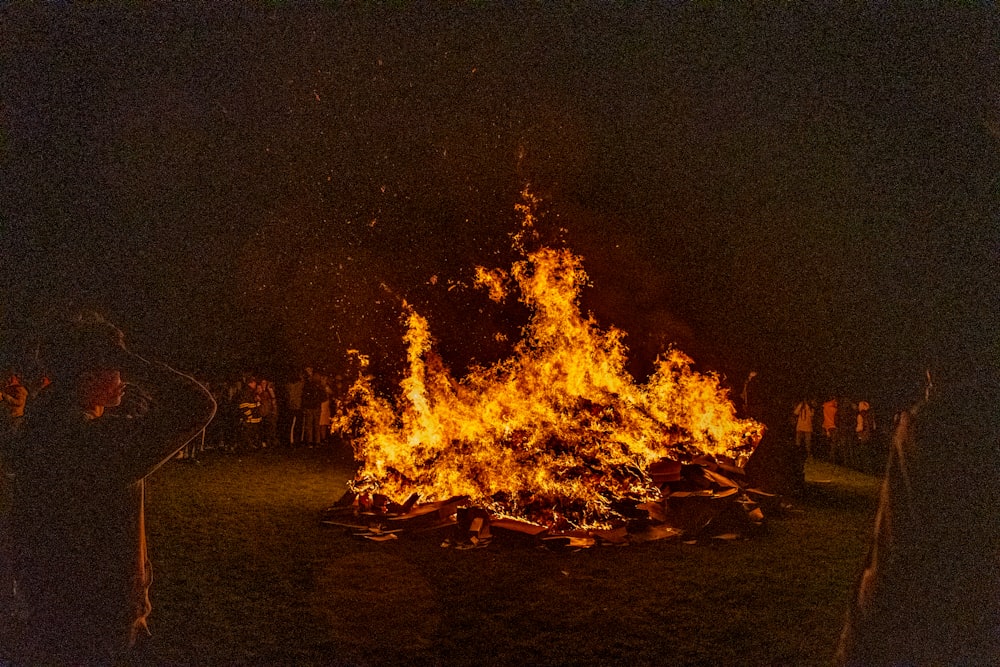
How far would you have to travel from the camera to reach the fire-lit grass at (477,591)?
3.46 m

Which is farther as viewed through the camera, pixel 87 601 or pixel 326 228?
pixel 326 228

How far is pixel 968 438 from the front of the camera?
7.70ft

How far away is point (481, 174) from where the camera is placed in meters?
4.37

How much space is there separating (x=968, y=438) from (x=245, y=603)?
146 inches

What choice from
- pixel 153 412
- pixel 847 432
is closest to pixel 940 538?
pixel 847 432

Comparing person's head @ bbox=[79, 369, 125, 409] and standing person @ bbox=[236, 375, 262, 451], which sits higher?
person's head @ bbox=[79, 369, 125, 409]

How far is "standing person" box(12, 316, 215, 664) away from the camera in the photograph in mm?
2742

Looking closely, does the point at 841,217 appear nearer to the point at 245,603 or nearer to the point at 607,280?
the point at 607,280

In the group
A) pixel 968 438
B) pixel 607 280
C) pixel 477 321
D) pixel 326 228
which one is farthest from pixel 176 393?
pixel 968 438

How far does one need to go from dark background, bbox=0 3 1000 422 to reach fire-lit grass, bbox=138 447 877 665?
105 cm

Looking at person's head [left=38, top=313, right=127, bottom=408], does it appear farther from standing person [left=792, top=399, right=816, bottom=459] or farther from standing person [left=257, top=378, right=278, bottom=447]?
standing person [left=792, top=399, right=816, bottom=459]

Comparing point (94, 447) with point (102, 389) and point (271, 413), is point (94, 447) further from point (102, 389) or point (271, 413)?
point (271, 413)

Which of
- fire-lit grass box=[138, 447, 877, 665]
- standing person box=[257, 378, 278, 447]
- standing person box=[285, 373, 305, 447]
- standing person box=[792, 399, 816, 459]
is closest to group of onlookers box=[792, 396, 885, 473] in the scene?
standing person box=[792, 399, 816, 459]

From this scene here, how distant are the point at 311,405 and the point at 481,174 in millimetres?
2161
